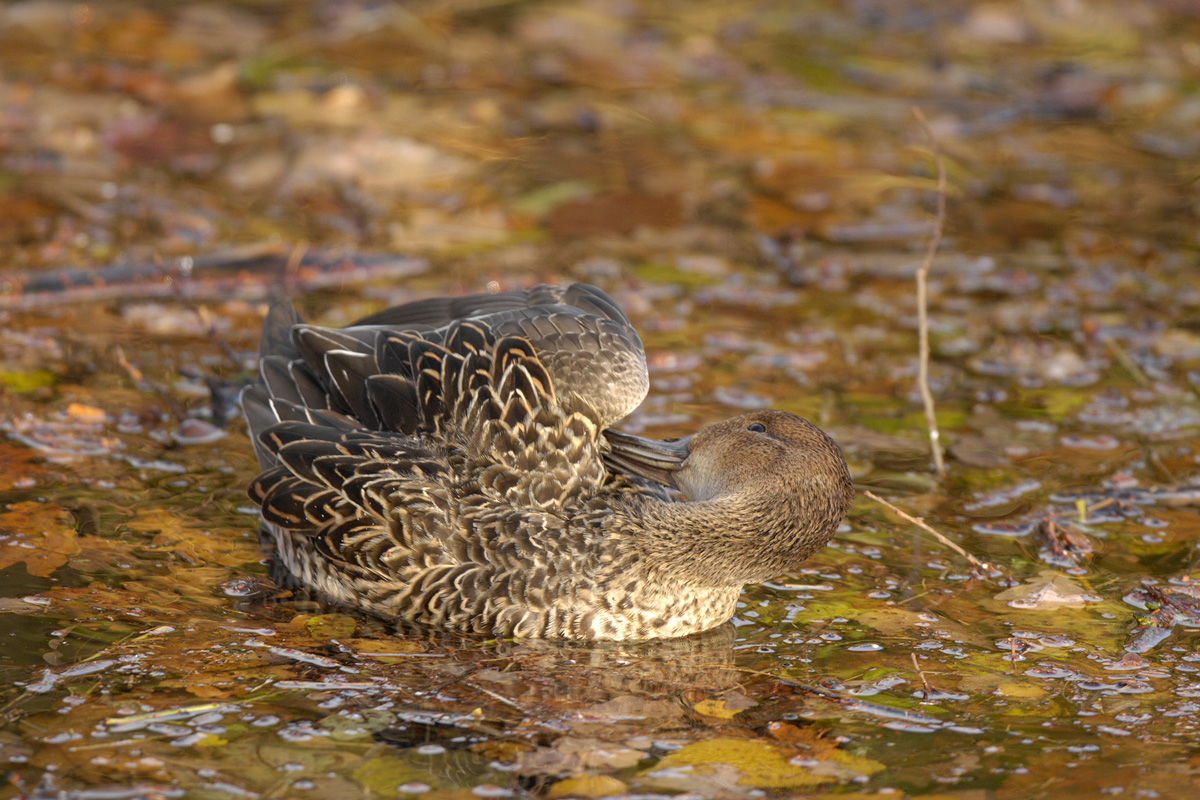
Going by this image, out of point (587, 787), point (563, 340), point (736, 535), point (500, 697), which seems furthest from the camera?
point (563, 340)

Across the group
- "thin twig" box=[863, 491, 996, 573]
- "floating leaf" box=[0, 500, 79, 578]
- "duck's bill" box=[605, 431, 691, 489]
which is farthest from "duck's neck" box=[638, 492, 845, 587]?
"floating leaf" box=[0, 500, 79, 578]

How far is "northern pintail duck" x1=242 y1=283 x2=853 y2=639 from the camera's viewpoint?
16.4ft

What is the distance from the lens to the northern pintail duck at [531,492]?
5.01 metres

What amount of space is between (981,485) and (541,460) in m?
2.36

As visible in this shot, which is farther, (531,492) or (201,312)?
(201,312)

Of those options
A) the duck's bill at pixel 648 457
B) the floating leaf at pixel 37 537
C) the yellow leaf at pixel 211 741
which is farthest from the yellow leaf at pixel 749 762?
the floating leaf at pixel 37 537

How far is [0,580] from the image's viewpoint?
16.6 feet

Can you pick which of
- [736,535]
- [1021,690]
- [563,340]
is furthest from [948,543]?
[563,340]

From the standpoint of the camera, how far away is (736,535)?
195 inches

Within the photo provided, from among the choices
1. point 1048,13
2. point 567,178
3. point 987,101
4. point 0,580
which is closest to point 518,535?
Answer: point 0,580

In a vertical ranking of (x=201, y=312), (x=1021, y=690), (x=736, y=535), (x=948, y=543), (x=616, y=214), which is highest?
(x=616, y=214)

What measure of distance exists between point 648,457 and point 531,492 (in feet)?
1.68

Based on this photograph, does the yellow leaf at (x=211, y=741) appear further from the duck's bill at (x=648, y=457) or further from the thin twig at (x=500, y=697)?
the duck's bill at (x=648, y=457)

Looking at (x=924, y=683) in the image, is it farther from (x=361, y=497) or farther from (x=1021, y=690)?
(x=361, y=497)
